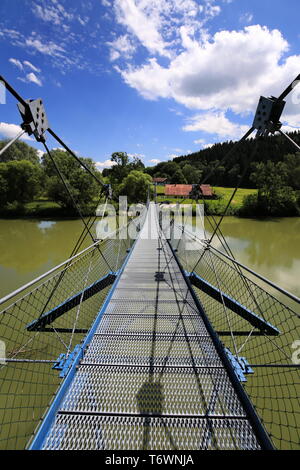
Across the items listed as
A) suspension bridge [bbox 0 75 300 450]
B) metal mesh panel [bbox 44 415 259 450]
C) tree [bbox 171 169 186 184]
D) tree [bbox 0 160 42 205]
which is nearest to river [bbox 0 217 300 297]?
tree [bbox 0 160 42 205]

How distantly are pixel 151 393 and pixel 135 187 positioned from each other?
17522mm

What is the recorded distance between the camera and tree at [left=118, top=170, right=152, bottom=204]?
17.7 meters

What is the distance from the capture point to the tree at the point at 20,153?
75.7 ft

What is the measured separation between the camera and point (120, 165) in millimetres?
25766

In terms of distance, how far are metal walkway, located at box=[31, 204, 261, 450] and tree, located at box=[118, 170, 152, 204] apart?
16.7 m

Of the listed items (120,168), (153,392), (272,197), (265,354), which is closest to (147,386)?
(153,392)

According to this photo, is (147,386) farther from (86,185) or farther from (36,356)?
(86,185)

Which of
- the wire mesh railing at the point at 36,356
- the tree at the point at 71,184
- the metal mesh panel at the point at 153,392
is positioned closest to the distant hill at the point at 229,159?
the tree at the point at 71,184

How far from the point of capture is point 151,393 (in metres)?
1.11

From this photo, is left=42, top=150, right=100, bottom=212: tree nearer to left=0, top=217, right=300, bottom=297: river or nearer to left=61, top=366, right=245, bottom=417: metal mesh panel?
left=0, top=217, right=300, bottom=297: river

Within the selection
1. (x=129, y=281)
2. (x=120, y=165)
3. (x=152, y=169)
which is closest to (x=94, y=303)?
(x=129, y=281)

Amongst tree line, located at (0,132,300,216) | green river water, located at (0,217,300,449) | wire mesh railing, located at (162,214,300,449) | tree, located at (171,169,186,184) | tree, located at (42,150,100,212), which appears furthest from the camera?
tree, located at (171,169,186,184)
